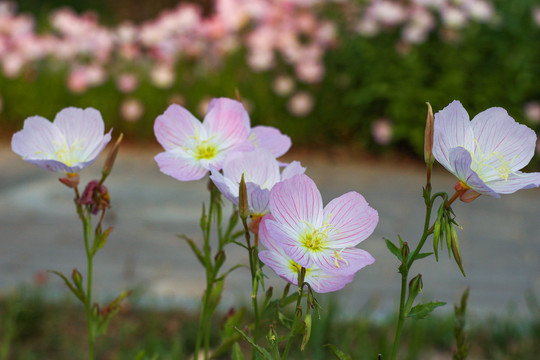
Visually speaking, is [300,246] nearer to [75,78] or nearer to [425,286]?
[425,286]

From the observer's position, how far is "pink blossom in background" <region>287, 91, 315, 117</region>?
18.4ft

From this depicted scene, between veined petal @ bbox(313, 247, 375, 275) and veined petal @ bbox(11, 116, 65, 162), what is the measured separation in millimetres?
454

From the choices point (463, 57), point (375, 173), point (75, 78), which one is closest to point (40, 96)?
point (75, 78)

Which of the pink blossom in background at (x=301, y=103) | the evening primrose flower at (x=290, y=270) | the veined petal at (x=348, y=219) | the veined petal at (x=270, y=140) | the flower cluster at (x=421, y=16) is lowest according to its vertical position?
the evening primrose flower at (x=290, y=270)

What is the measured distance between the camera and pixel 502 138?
854 millimetres

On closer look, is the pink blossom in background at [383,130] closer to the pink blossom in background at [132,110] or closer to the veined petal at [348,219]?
the pink blossom in background at [132,110]

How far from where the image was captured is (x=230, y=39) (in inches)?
239

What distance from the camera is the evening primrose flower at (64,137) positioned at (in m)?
1.00

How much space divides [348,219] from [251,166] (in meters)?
0.14

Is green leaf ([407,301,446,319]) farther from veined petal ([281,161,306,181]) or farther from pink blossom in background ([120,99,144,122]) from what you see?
pink blossom in background ([120,99,144,122])

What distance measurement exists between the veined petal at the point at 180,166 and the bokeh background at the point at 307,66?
14.8ft

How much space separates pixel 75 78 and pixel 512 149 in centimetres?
533

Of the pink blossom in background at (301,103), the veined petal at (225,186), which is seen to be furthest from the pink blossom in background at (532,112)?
the veined petal at (225,186)

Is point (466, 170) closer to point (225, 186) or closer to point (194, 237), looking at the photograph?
point (225, 186)
